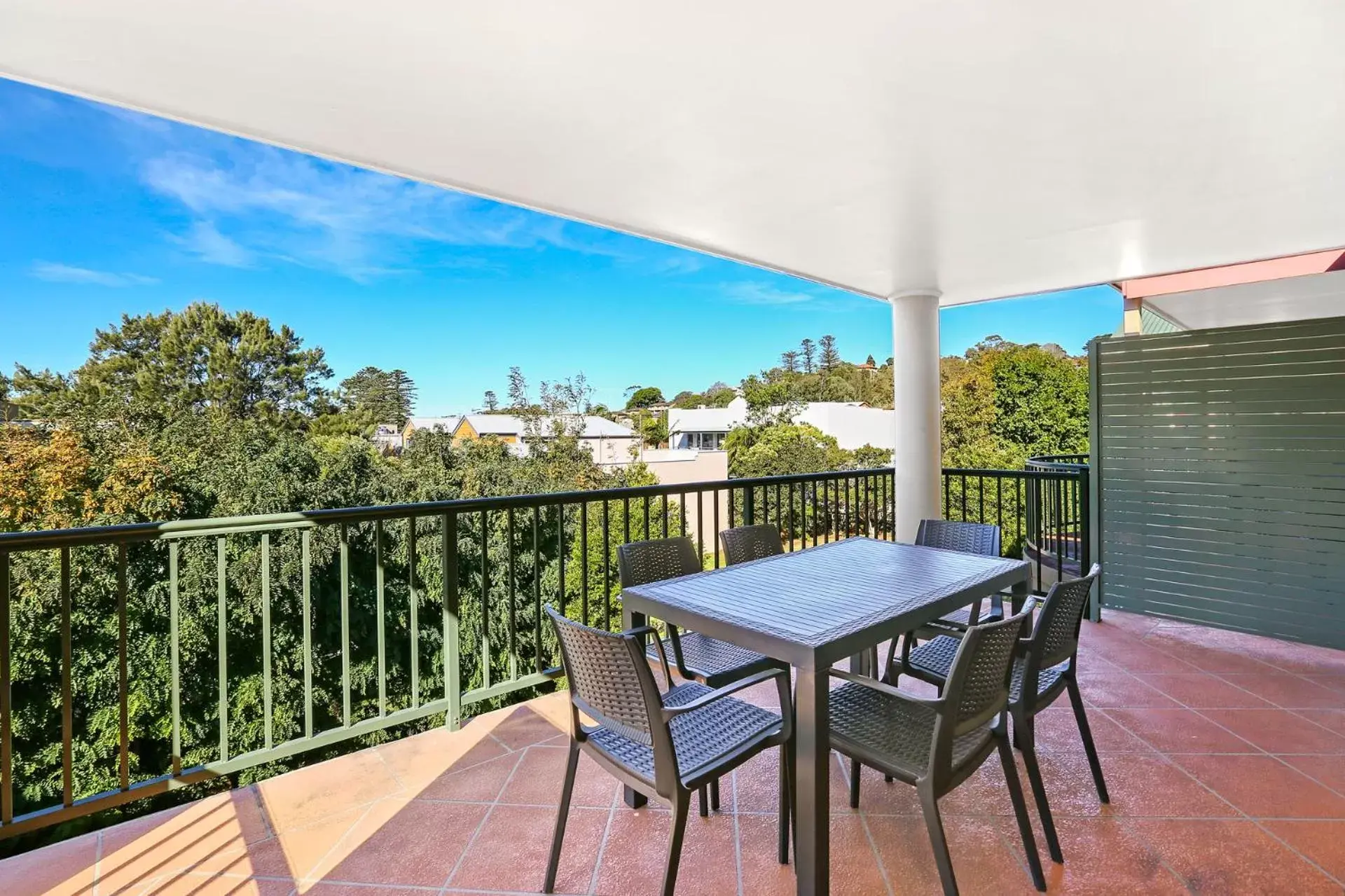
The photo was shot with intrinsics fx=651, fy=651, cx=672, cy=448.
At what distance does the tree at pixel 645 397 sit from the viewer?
103 feet

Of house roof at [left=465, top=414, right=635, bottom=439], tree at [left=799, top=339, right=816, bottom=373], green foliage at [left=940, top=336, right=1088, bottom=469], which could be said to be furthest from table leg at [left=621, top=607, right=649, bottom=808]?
tree at [left=799, top=339, right=816, bottom=373]

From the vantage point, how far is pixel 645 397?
1272 inches

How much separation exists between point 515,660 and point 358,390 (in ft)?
87.6

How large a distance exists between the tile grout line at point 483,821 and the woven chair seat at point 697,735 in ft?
1.89

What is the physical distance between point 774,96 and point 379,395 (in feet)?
88.8

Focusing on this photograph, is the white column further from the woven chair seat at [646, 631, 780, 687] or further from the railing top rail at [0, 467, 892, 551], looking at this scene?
the woven chair seat at [646, 631, 780, 687]

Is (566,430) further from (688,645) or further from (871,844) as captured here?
(871,844)

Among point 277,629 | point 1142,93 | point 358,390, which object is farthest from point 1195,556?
point 358,390

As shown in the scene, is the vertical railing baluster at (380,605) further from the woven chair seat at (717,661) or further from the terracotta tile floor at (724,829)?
the woven chair seat at (717,661)

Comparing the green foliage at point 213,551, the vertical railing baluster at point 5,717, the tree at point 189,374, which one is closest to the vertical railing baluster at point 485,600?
the vertical railing baluster at point 5,717

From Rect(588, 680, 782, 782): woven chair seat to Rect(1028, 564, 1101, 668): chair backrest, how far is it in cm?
81

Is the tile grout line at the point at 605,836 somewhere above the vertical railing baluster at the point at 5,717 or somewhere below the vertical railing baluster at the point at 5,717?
below

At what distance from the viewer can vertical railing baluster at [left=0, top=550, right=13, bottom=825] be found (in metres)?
1.91

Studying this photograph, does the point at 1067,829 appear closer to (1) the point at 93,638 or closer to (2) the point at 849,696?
(2) the point at 849,696
